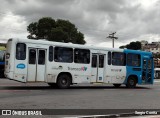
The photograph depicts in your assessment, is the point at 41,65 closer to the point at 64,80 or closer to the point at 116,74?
the point at 64,80

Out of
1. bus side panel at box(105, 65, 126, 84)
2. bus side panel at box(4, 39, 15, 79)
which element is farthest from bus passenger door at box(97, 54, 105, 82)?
bus side panel at box(4, 39, 15, 79)

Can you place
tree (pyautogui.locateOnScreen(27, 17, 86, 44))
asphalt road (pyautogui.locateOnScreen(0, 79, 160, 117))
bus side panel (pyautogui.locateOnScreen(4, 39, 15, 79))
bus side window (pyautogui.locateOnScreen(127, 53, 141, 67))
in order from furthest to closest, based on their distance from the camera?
tree (pyautogui.locateOnScreen(27, 17, 86, 44))
bus side window (pyautogui.locateOnScreen(127, 53, 141, 67))
bus side panel (pyautogui.locateOnScreen(4, 39, 15, 79))
asphalt road (pyautogui.locateOnScreen(0, 79, 160, 117))

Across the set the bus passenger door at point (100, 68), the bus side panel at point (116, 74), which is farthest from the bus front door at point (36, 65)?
the bus side panel at point (116, 74)

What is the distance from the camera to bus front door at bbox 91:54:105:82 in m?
22.9

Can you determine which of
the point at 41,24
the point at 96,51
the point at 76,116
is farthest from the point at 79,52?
the point at 41,24

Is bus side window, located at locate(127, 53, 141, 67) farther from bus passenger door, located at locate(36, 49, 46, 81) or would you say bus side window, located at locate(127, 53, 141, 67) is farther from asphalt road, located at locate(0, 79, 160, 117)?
bus passenger door, located at locate(36, 49, 46, 81)

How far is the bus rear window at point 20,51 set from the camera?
19703mm

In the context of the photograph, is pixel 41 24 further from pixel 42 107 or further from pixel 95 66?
pixel 42 107

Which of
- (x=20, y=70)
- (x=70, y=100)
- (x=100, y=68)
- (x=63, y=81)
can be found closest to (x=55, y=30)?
(x=100, y=68)

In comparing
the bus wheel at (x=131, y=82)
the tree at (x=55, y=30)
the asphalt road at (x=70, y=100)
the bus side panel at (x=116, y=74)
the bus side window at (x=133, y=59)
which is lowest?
the asphalt road at (x=70, y=100)

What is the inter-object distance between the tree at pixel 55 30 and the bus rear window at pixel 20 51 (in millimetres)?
51806

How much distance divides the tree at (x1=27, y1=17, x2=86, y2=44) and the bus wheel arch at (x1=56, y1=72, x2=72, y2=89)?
164 ft

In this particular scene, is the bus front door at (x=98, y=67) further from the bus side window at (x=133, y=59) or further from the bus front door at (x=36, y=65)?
the bus front door at (x=36, y=65)

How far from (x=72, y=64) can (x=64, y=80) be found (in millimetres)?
1140
